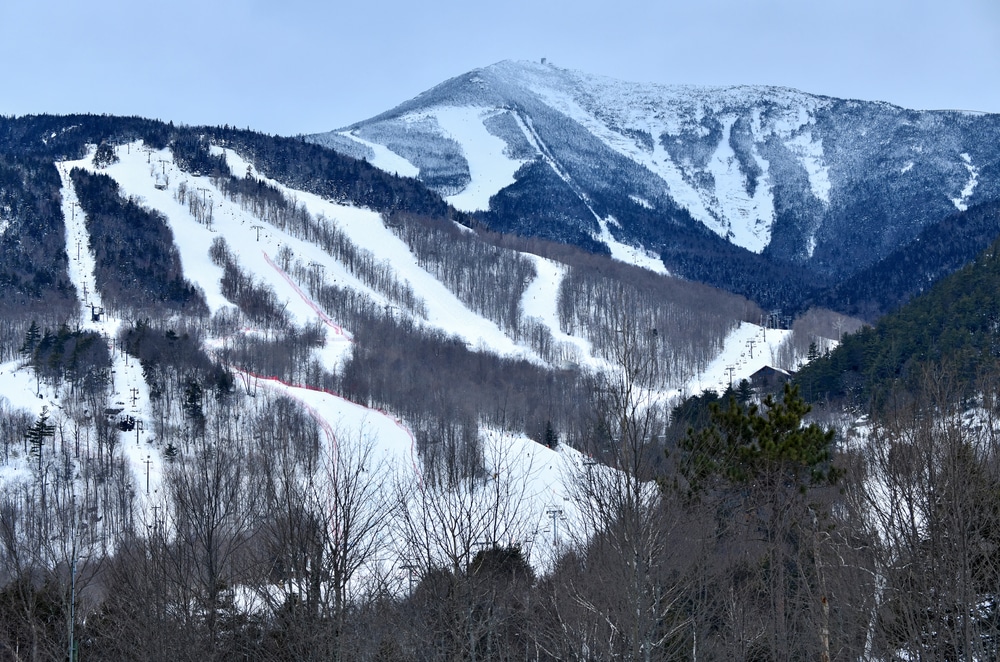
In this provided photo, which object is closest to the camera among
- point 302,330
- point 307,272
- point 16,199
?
point 302,330

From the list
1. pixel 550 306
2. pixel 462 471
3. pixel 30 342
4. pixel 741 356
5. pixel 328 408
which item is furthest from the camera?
pixel 550 306

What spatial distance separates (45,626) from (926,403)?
2074cm

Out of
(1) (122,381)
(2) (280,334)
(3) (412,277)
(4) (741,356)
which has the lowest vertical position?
(1) (122,381)

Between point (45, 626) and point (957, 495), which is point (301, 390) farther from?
point (957, 495)

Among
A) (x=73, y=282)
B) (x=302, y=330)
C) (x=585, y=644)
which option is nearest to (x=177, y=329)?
(x=302, y=330)

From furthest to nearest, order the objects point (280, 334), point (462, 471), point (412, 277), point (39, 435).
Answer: point (412, 277)
point (280, 334)
point (39, 435)
point (462, 471)

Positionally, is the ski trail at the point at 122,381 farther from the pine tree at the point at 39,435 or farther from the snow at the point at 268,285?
the pine tree at the point at 39,435

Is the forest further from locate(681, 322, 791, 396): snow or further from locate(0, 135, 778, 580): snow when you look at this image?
locate(681, 322, 791, 396): snow

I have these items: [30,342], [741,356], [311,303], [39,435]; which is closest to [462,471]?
[39,435]

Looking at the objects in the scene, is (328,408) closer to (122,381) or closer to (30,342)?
(122,381)

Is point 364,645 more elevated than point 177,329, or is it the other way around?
point 177,329

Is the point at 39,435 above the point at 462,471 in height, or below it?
above

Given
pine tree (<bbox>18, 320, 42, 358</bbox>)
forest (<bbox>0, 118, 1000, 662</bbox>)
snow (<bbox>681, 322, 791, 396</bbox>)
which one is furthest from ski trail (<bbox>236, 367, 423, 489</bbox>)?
snow (<bbox>681, 322, 791, 396</bbox>)

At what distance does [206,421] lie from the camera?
92.8m
